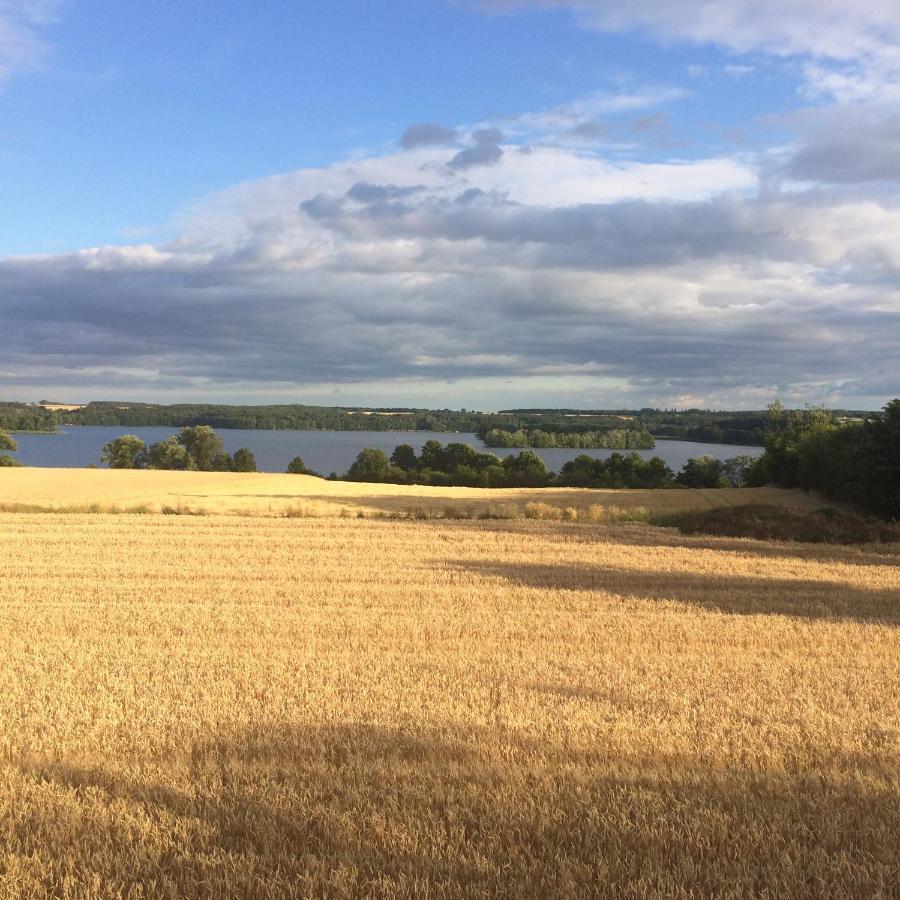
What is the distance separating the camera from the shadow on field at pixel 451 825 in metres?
4.81

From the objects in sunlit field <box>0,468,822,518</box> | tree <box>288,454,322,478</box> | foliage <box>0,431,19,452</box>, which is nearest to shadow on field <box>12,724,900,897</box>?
sunlit field <box>0,468,822,518</box>

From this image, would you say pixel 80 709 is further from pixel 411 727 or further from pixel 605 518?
pixel 605 518

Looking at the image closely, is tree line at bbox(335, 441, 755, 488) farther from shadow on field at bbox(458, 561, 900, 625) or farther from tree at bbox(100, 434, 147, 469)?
shadow on field at bbox(458, 561, 900, 625)

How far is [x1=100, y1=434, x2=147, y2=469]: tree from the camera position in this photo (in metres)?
95.4

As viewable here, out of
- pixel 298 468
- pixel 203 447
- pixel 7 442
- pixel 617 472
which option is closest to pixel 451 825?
pixel 617 472

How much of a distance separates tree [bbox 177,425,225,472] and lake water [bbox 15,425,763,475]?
4672 mm

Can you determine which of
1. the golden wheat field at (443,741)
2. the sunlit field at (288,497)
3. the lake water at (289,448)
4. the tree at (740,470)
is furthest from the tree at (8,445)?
the golden wheat field at (443,741)

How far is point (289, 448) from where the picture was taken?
124 metres

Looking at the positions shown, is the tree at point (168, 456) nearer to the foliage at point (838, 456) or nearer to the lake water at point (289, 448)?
the lake water at point (289, 448)

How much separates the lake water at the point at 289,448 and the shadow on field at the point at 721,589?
5836cm

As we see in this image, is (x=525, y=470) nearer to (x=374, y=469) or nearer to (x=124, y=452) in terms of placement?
(x=374, y=469)

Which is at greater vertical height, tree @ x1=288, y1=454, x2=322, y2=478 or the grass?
the grass

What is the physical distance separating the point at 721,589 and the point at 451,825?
534 inches

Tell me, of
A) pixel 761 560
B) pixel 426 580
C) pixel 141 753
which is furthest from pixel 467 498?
pixel 141 753
